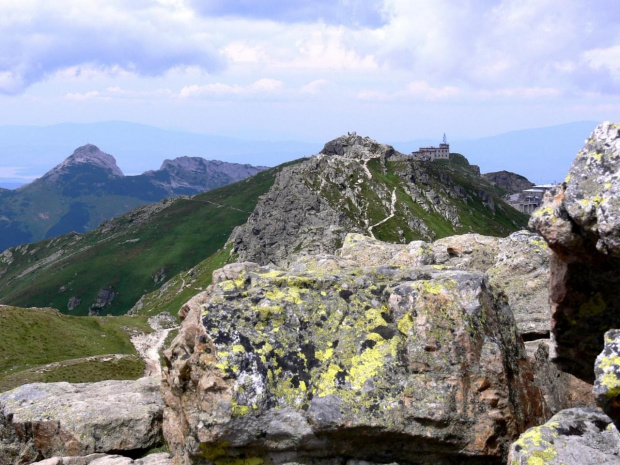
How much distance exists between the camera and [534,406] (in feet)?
50.0

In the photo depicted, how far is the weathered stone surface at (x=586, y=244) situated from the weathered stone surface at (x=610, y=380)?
1831 mm

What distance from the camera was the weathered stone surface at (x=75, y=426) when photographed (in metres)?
21.4

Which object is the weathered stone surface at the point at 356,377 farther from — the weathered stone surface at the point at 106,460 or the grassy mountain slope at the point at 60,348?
the grassy mountain slope at the point at 60,348

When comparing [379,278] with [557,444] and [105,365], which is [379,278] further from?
[105,365]

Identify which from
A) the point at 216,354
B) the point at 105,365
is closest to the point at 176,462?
the point at 216,354

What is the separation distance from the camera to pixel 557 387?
17047 mm

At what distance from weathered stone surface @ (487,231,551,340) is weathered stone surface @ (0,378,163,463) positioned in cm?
1755

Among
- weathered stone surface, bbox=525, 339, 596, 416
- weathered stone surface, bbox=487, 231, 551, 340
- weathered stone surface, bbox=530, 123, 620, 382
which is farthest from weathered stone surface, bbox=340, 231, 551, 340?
weathered stone surface, bbox=530, 123, 620, 382

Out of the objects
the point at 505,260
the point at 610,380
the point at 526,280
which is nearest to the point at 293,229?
the point at 505,260

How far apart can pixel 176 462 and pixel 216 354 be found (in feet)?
15.9

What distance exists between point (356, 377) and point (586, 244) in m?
7.35

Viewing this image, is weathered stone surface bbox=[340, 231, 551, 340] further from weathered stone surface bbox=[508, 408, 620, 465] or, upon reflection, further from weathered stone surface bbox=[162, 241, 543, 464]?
weathered stone surface bbox=[508, 408, 620, 465]

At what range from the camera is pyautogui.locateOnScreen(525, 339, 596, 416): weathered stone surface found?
1645 cm

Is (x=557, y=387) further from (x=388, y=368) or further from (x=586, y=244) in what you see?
(x=586, y=244)
